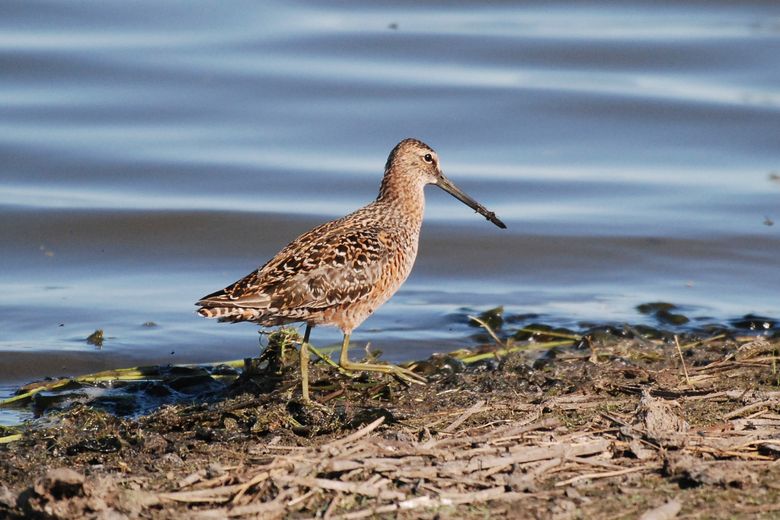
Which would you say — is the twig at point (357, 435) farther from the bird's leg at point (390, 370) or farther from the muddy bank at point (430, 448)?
the bird's leg at point (390, 370)

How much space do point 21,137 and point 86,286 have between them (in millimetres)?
3757

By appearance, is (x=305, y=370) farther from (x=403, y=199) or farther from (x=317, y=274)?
(x=403, y=199)

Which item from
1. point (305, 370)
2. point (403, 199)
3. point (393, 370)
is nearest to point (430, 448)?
point (305, 370)

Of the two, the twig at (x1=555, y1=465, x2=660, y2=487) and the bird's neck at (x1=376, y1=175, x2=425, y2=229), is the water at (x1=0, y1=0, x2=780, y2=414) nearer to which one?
the bird's neck at (x1=376, y1=175, x2=425, y2=229)

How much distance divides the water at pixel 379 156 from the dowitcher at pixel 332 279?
4.68 feet

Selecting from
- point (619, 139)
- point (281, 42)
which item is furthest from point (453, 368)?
point (281, 42)

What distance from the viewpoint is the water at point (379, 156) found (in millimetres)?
9227

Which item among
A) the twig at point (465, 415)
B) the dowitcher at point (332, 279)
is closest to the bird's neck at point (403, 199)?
the dowitcher at point (332, 279)

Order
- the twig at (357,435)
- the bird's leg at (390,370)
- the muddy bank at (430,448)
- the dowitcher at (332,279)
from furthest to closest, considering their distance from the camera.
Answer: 1. the bird's leg at (390,370)
2. the dowitcher at (332,279)
3. the twig at (357,435)
4. the muddy bank at (430,448)

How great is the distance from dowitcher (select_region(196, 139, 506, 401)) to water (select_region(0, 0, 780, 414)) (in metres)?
1.43

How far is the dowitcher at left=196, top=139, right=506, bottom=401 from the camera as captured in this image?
614 centimetres

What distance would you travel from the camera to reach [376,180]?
11844 mm

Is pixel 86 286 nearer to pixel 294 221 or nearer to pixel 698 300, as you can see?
pixel 294 221

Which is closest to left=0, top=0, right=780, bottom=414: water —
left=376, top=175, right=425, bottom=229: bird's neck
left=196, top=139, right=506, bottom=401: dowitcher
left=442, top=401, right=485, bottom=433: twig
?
left=376, top=175, right=425, bottom=229: bird's neck
